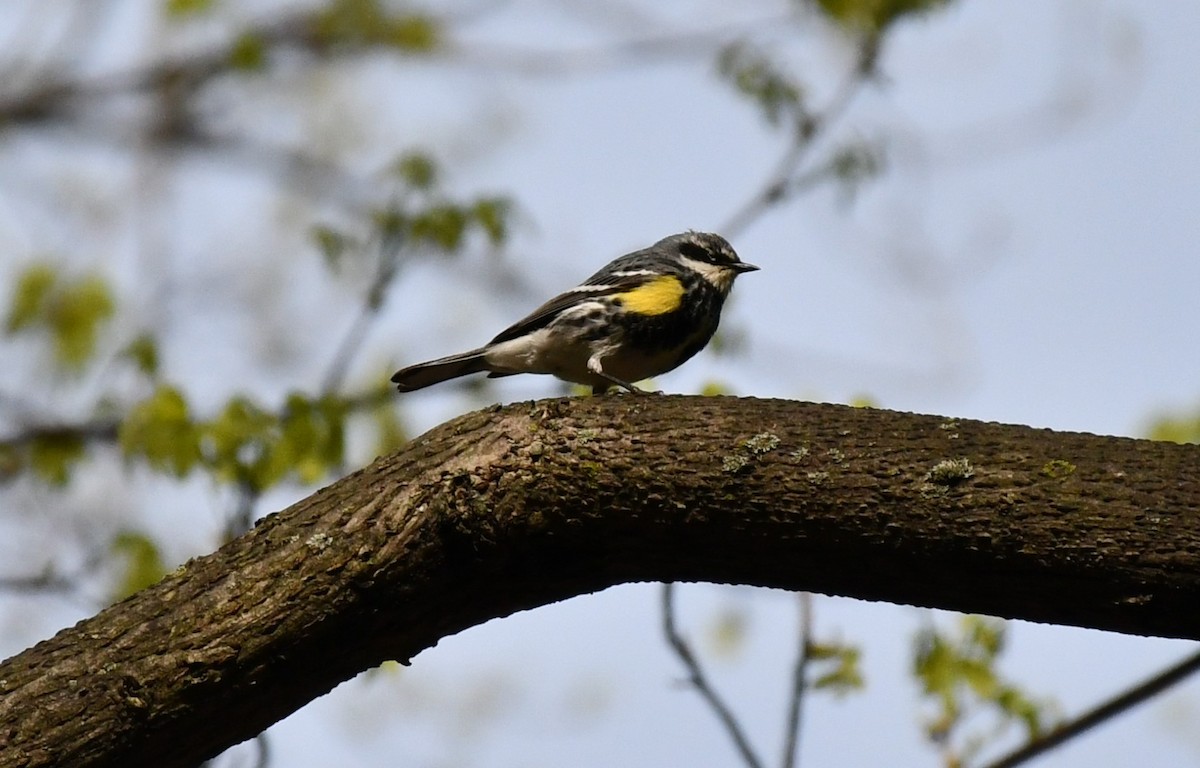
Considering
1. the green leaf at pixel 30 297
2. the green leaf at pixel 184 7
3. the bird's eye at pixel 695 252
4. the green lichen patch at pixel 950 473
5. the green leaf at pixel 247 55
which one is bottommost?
the green lichen patch at pixel 950 473

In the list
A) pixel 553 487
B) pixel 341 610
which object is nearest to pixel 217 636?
pixel 341 610

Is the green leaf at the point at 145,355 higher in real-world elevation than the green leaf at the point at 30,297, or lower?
lower

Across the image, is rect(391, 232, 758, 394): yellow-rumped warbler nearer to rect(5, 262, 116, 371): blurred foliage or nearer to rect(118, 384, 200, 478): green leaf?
rect(118, 384, 200, 478): green leaf

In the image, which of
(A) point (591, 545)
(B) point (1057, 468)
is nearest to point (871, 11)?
(B) point (1057, 468)

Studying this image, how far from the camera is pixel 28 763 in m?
3.77

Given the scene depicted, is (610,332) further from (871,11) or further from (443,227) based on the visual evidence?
(871,11)

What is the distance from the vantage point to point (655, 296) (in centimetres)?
680

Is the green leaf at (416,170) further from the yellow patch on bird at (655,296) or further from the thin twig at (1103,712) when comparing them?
the thin twig at (1103,712)

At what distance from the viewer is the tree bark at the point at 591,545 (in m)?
3.71

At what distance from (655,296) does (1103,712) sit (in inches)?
112

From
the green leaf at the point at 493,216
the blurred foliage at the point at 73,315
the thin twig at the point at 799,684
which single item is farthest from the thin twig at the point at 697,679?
the blurred foliage at the point at 73,315

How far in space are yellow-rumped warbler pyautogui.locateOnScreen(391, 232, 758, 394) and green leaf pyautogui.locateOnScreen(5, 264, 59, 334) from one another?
13.0ft

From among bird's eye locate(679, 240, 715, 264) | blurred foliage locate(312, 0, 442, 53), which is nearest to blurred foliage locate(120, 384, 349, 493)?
bird's eye locate(679, 240, 715, 264)

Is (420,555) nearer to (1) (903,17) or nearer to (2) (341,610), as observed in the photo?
(2) (341,610)
